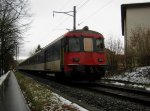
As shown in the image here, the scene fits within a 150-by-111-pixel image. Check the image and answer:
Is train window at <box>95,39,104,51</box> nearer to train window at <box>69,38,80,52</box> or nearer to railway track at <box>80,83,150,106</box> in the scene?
train window at <box>69,38,80,52</box>

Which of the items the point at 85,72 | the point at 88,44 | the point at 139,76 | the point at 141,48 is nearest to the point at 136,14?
the point at 141,48

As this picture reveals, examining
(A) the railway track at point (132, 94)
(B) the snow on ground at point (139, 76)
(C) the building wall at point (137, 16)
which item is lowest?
(A) the railway track at point (132, 94)

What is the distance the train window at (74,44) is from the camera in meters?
19.8

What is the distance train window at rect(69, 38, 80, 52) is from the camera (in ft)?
64.9

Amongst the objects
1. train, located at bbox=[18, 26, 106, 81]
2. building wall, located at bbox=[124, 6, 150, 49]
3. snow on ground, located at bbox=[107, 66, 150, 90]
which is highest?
building wall, located at bbox=[124, 6, 150, 49]

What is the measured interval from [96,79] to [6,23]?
21.7 ft

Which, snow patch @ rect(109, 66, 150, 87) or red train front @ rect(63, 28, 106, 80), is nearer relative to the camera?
red train front @ rect(63, 28, 106, 80)

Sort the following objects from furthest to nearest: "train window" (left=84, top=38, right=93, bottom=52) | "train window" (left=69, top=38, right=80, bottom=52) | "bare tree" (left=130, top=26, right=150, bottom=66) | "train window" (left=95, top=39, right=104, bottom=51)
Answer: "bare tree" (left=130, top=26, right=150, bottom=66), "train window" (left=95, top=39, right=104, bottom=51), "train window" (left=84, top=38, right=93, bottom=52), "train window" (left=69, top=38, right=80, bottom=52)

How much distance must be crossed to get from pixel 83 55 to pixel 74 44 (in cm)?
85

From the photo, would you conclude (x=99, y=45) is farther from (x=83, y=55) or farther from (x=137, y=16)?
(x=137, y=16)

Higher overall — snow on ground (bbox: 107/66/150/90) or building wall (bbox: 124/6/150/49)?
building wall (bbox: 124/6/150/49)

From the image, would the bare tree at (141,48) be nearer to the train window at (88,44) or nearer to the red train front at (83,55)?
the red train front at (83,55)

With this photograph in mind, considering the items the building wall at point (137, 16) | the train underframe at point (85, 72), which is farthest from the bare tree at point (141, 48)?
the building wall at point (137, 16)

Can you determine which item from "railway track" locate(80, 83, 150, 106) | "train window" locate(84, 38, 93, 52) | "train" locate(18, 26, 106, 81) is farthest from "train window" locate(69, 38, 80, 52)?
"railway track" locate(80, 83, 150, 106)
